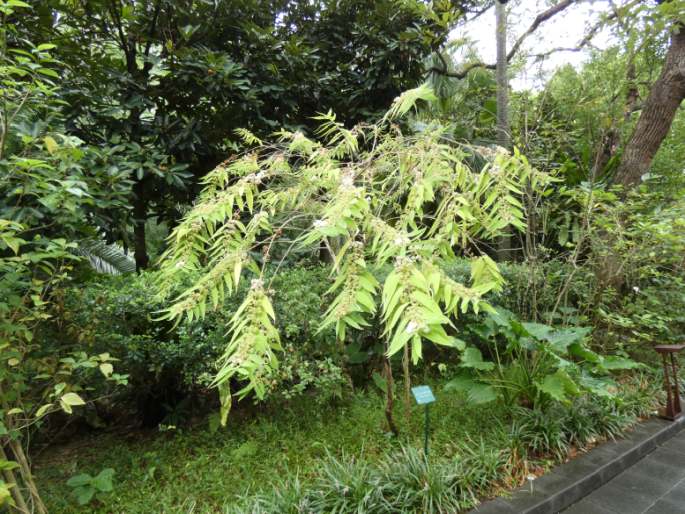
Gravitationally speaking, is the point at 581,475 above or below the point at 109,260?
below

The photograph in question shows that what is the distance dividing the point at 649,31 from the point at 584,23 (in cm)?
91

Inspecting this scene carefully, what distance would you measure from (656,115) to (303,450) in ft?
18.5

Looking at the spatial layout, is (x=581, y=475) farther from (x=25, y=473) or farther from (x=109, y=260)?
(x=109, y=260)

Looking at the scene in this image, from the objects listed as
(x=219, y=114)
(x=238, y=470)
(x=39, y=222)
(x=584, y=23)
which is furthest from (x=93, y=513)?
(x=584, y=23)

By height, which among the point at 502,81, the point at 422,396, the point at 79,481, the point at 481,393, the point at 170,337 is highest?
the point at 502,81

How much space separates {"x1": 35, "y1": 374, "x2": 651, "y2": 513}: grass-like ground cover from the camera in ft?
8.10

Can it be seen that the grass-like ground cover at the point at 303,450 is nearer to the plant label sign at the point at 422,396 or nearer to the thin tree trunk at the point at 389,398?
the thin tree trunk at the point at 389,398

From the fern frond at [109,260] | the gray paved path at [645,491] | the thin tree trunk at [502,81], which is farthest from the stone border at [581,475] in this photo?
the fern frond at [109,260]

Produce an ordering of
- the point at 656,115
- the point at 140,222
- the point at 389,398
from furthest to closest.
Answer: the point at 656,115 < the point at 140,222 < the point at 389,398

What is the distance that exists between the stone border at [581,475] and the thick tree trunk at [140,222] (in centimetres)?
358

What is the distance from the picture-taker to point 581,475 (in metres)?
2.56

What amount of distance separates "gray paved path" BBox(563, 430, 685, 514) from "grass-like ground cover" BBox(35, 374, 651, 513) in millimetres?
282

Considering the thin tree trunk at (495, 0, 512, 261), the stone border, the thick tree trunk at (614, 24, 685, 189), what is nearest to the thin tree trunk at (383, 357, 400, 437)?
the stone border

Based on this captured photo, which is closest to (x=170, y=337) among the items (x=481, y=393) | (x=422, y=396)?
(x=422, y=396)
